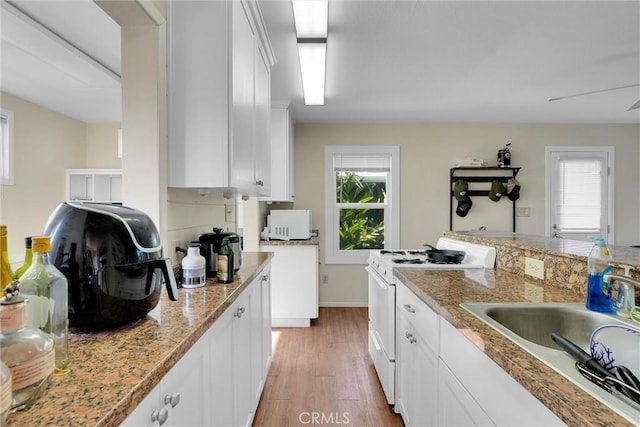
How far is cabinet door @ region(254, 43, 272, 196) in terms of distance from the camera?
2074mm

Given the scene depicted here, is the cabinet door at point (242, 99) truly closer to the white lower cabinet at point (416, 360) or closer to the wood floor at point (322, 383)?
the white lower cabinet at point (416, 360)

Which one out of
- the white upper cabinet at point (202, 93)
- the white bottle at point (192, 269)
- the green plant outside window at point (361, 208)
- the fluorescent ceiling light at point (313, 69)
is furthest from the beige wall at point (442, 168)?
the white bottle at point (192, 269)

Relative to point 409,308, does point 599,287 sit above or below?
above

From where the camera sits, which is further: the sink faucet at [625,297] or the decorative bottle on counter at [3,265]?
the sink faucet at [625,297]

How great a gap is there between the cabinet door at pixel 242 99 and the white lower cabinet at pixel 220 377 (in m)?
0.61

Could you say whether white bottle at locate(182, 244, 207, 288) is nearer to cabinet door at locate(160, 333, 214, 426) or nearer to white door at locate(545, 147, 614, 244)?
cabinet door at locate(160, 333, 214, 426)

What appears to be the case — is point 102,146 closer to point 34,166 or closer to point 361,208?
point 34,166

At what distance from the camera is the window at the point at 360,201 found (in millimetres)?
4348

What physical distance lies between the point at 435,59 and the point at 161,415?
2786 mm

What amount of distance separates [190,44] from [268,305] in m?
1.64

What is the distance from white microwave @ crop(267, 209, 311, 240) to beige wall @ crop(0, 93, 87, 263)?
8.27 feet

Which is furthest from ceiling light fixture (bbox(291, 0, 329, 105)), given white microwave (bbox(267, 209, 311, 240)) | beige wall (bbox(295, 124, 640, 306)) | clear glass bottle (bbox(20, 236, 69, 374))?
clear glass bottle (bbox(20, 236, 69, 374))

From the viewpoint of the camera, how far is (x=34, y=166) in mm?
3752

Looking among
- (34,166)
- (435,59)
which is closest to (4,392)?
(435,59)
